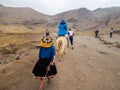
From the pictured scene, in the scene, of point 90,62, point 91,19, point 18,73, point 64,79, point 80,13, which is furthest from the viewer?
point 80,13

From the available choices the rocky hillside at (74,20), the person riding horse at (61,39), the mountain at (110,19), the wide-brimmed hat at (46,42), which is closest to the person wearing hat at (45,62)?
the wide-brimmed hat at (46,42)

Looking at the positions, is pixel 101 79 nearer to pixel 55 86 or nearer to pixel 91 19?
pixel 55 86

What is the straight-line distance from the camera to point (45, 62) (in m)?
7.71

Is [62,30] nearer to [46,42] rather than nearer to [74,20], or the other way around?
[46,42]

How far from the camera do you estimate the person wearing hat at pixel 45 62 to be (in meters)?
7.60

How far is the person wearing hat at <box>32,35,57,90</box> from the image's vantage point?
7598 millimetres

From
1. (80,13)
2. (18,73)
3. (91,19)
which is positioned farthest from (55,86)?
(80,13)

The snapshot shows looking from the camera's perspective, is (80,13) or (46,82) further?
(80,13)

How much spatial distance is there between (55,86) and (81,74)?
6.35 ft

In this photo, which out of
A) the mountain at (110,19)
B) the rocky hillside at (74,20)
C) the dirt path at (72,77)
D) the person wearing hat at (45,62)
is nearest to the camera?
the person wearing hat at (45,62)

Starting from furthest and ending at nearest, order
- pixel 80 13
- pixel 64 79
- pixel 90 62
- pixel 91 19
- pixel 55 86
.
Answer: pixel 80 13
pixel 91 19
pixel 90 62
pixel 64 79
pixel 55 86

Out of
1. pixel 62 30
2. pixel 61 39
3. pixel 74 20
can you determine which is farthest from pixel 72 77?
pixel 74 20

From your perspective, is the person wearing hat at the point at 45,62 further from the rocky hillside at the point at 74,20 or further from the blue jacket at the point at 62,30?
the rocky hillside at the point at 74,20

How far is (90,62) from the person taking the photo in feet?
40.7
